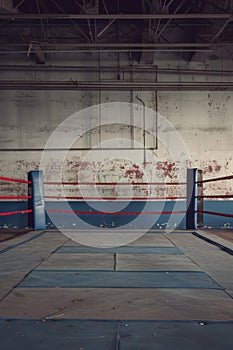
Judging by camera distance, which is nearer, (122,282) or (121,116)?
(122,282)

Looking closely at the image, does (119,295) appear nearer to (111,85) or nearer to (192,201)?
(192,201)

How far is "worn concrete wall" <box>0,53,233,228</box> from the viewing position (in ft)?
30.4

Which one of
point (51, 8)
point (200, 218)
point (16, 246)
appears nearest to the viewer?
point (16, 246)

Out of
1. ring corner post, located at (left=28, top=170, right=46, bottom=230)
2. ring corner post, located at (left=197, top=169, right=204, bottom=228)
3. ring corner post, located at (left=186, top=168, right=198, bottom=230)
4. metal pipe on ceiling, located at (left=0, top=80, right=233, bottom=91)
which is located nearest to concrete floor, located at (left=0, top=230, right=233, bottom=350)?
ring corner post, located at (left=28, top=170, right=46, bottom=230)

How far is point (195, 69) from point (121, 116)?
7.31ft

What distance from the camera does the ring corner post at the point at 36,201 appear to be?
266 inches

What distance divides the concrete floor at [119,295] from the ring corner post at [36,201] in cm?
228

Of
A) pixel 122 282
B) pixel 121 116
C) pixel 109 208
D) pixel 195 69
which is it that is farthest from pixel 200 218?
pixel 122 282

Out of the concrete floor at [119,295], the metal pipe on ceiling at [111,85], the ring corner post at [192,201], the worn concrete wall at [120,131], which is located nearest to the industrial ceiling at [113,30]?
the metal pipe on ceiling at [111,85]

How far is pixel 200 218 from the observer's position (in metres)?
7.33

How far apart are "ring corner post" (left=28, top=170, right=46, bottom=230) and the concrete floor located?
7.48 ft

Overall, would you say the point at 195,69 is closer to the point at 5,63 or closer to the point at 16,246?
the point at 5,63

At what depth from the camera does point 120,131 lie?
9.27 meters

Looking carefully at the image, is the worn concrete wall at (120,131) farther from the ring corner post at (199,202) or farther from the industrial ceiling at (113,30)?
the ring corner post at (199,202)
